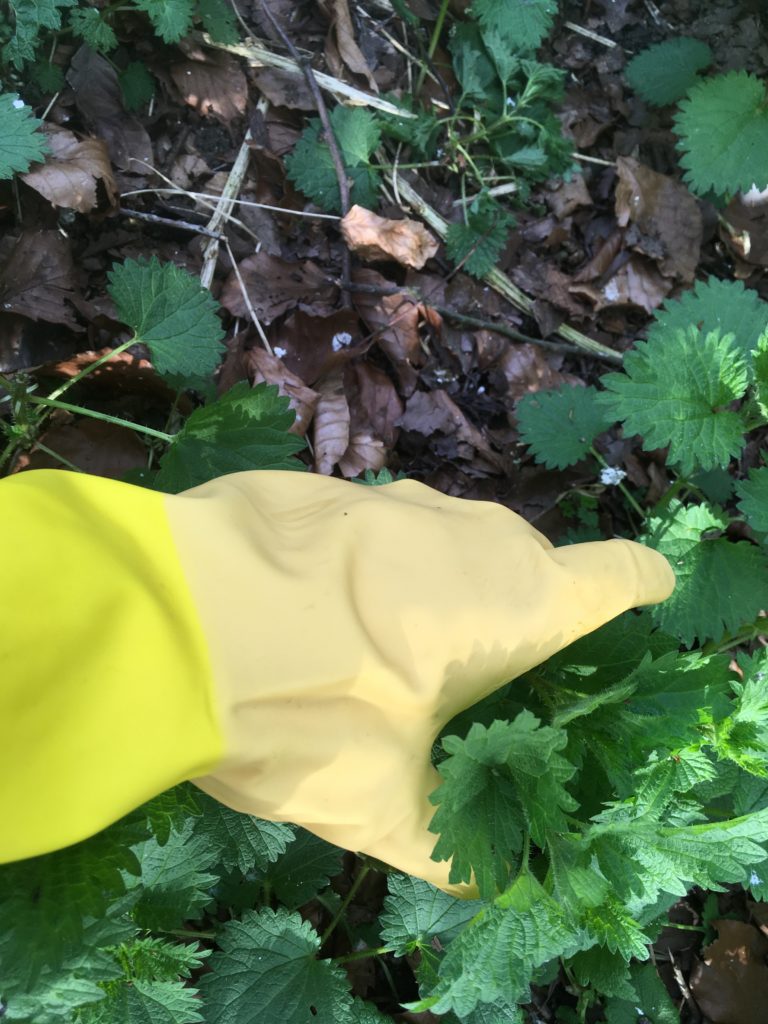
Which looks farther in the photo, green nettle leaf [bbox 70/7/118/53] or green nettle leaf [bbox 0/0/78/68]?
green nettle leaf [bbox 70/7/118/53]

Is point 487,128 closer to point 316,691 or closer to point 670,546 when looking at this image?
point 670,546

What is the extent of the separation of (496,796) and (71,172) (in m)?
1.84

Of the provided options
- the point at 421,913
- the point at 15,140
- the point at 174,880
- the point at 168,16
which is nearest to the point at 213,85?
the point at 168,16

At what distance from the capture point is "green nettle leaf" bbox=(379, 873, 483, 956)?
5.14 ft

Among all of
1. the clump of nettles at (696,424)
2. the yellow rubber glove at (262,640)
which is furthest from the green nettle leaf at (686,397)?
the yellow rubber glove at (262,640)

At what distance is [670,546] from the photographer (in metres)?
1.98

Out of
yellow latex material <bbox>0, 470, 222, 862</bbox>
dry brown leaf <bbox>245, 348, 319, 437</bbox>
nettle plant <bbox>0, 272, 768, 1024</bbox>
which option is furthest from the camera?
dry brown leaf <bbox>245, 348, 319, 437</bbox>

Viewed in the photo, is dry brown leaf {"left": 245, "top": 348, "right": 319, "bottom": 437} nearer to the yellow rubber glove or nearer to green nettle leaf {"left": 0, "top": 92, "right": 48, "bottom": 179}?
green nettle leaf {"left": 0, "top": 92, "right": 48, "bottom": 179}

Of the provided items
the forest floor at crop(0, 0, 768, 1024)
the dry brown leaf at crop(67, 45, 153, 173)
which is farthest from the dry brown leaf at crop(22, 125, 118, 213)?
the dry brown leaf at crop(67, 45, 153, 173)

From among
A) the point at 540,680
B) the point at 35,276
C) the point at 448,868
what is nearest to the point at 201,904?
the point at 448,868

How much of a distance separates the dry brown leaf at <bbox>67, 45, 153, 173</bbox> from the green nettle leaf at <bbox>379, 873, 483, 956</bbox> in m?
2.00

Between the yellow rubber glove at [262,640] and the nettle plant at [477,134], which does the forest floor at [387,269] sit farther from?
the yellow rubber glove at [262,640]

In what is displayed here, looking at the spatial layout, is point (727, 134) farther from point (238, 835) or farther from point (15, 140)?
point (238, 835)

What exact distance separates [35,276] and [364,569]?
4.60 feet
